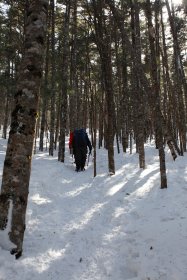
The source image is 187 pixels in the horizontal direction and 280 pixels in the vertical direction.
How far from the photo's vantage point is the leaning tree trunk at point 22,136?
4.95m

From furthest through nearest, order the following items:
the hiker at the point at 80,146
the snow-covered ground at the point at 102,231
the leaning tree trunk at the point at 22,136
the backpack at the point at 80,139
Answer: the backpack at the point at 80,139, the hiker at the point at 80,146, the leaning tree trunk at the point at 22,136, the snow-covered ground at the point at 102,231

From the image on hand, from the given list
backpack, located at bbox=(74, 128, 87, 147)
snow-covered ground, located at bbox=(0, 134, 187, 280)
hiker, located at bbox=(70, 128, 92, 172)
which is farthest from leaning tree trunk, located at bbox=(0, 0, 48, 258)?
backpack, located at bbox=(74, 128, 87, 147)

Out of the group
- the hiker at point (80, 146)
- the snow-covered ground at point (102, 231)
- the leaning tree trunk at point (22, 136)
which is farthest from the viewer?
the hiker at point (80, 146)

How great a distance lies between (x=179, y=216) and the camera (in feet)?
22.6

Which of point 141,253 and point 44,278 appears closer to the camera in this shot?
point 44,278

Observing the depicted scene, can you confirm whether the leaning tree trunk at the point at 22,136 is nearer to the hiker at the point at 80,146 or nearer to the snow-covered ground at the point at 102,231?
the snow-covered ground at the point at 102,231

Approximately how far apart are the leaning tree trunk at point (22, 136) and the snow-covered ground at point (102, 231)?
451 mm

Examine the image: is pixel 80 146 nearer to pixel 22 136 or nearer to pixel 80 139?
pixel 80 139

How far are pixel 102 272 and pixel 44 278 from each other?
89cm

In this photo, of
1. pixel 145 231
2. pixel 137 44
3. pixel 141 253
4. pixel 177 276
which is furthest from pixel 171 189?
pixel 137 44

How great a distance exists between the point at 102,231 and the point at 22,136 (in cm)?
257

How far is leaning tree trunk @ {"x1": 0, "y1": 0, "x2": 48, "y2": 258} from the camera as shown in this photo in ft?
16.2

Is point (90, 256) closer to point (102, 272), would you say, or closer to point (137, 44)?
point (102, 272)

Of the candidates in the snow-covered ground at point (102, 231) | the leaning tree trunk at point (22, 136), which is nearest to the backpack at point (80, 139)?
the snow-covered ground at point (102, 231)
